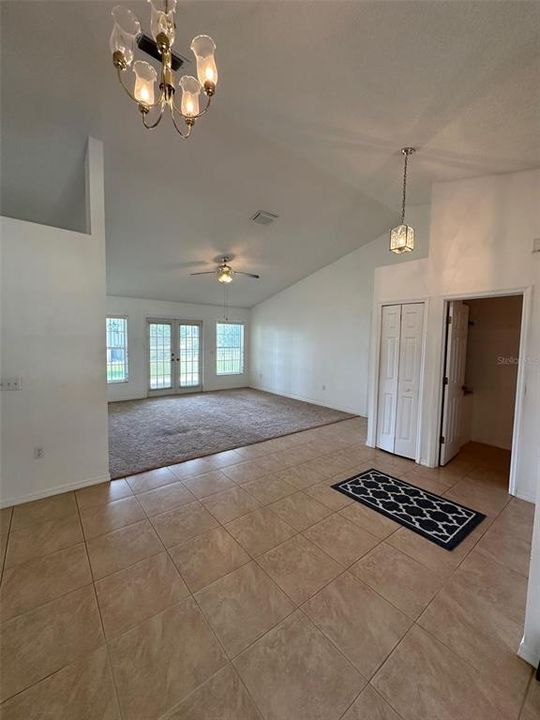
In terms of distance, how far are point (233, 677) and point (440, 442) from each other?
325 centimetres

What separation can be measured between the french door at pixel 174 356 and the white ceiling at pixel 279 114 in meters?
3.06

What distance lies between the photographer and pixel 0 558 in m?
2.03

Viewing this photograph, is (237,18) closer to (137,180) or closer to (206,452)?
(137,180)

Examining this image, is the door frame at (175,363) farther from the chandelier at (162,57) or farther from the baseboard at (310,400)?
the chandelier at (162,57)

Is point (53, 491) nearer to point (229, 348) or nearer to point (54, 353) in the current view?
point (54, 353)

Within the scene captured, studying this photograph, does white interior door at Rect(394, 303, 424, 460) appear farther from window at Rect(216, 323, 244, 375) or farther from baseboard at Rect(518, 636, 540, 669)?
window at Rect(216, 323, 244, 375)

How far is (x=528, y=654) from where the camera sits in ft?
4.63

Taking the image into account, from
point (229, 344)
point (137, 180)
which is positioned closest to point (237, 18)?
point (137, 180)

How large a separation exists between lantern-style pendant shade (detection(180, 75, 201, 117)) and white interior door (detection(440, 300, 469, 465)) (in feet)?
10.6

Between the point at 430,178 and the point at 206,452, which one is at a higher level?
the point at 430,178

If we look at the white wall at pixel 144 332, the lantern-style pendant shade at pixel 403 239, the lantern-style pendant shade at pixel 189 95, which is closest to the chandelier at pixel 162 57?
the lantern-style pendant shade at pixel 189 95

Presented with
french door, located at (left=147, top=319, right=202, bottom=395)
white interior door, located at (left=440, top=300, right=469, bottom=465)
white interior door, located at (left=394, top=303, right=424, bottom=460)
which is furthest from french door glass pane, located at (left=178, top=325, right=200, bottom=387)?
white interior door, located at (left=440, top=300, right=469, bottom=465)

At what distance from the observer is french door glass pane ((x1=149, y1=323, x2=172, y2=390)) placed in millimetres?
7484

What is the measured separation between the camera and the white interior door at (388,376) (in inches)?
154
